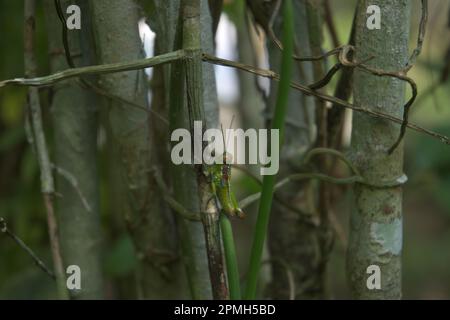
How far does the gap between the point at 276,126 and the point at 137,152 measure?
382 millimetres

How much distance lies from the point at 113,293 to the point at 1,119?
21.3 inches

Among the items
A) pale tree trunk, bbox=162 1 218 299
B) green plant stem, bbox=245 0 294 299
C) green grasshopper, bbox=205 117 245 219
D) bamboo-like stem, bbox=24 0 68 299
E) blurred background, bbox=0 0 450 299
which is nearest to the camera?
green plant stem, bbox=245 0 294 299

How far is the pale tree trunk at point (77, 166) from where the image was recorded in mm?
961

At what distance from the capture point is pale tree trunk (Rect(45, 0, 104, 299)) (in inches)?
37.8

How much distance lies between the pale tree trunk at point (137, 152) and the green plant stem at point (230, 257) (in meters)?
0.29

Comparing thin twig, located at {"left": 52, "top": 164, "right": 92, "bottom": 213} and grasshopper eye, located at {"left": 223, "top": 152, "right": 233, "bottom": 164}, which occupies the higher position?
thin twig, located at {"left": 52, "top": 164, "right": 92, "bottom": 213}

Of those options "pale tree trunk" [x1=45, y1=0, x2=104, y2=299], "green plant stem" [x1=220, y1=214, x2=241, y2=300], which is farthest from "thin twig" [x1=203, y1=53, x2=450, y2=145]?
"pale tree trunk" [x1=45, y1=0, x2=104, y2=299]

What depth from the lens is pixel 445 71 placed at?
111cm

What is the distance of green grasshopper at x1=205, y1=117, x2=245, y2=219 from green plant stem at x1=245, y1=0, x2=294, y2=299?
5 cm

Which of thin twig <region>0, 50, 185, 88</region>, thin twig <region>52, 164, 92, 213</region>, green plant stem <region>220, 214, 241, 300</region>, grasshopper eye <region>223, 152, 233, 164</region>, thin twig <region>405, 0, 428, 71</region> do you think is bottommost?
green plant stem <region>220, 214, 241, 300</region>

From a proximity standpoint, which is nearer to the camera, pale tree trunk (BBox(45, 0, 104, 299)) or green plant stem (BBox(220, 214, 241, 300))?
green plant stem (BBox(220, 214, 241, 300))

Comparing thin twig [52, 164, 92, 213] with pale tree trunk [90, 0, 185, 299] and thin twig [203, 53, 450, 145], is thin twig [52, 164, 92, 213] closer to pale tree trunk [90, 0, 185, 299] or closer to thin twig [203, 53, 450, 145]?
pale tree trunk [90, 0, 185, 299]

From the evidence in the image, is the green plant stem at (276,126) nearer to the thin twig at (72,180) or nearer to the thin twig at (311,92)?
the thin twig at (311,92)

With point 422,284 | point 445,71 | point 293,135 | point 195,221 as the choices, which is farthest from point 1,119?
point 422,284
